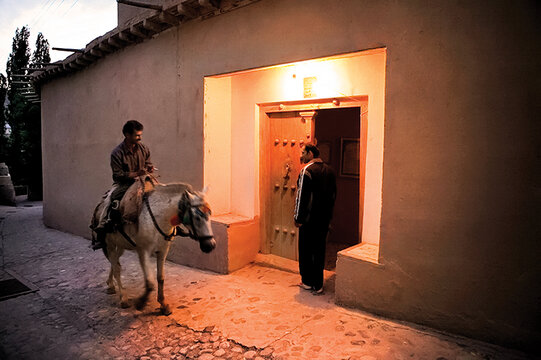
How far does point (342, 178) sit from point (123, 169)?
16.7 feet

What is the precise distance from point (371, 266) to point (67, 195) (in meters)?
10.3

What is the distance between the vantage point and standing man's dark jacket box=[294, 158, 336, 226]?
18.9ft

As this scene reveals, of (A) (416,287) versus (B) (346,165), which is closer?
→ (A) (416,287)

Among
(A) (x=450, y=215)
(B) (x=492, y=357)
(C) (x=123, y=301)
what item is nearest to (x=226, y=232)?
Answer: (C) (x=123, y=301)

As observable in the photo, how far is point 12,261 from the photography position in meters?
8.44

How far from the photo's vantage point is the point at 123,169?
543 cm

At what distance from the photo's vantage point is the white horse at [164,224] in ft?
14.7

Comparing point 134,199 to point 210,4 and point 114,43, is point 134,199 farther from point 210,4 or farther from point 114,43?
point 114,43

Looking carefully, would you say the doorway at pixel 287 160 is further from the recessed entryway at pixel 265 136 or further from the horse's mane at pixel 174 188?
the horse's mane at pixel 174 188

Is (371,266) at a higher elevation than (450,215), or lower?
lower

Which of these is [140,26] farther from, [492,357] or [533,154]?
[492,357]

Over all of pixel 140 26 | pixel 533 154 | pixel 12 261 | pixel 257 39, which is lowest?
pixel 12 261

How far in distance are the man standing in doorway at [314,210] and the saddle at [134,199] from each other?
2192 mm

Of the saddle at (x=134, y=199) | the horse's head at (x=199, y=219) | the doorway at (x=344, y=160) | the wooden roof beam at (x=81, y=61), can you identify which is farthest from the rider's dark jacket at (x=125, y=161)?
the wooden roof beam at (x=81, y=61)
